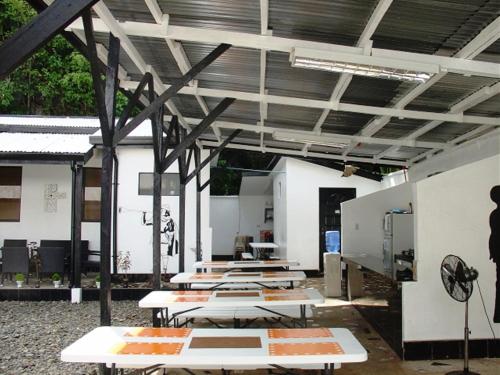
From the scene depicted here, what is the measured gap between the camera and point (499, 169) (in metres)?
5.77

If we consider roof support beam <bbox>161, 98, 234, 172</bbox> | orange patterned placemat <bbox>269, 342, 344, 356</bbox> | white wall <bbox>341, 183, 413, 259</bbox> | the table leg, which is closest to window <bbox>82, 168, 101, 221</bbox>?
roof support beam <bbox>161, 98, 234, 172</bbox>

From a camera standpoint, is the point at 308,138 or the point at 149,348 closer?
the point at 149,348

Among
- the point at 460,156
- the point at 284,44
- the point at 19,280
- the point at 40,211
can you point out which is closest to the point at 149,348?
the point at 284,44

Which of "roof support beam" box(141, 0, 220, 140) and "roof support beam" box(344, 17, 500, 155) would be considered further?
"roof support beam" box(141, 0, 220, 140)

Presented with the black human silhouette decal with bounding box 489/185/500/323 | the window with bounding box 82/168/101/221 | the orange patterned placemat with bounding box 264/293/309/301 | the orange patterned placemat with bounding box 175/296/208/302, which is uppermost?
the window with bounding box 82/168/101/221

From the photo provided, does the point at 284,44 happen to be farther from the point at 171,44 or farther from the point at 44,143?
the point at 44,143

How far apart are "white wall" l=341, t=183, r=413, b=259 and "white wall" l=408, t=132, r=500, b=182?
1318mm

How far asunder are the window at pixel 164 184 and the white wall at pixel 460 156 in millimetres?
5634

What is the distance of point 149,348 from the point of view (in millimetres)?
3775

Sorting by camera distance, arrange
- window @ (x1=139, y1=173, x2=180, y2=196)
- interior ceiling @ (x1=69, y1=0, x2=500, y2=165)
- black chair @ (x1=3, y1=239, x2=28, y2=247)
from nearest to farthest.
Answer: interior ceiling @ (x1=69, y1=0, x2=500, y2=165)
black chair @ (x1=3, y1=239, x2=28, y2=247)
window @ (x1=139, y1=173, x2=180, y2=196)

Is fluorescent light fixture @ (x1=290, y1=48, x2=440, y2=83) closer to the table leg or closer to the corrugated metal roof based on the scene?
the table leg

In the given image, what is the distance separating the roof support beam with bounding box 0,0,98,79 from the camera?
8.79 feet

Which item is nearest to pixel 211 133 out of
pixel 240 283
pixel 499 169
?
pixel 240 283

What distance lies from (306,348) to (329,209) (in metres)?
10.5
